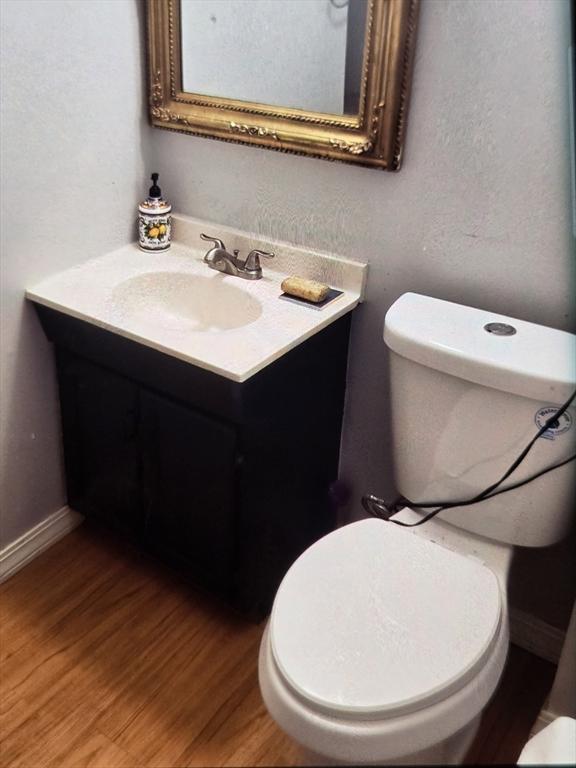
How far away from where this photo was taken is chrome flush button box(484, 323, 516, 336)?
1.24 m

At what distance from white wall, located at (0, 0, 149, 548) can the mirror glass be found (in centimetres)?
16

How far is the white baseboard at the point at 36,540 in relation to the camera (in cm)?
171

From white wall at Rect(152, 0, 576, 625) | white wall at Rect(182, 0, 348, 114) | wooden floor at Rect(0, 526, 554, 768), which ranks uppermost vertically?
white wall at Rect(182, 0, 348, 114)

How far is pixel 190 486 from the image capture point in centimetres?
150

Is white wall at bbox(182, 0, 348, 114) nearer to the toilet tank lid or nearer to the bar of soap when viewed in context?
the bar of soap

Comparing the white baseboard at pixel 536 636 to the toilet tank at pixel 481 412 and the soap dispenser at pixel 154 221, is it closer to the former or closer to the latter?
the toilet tank at pixel 481 412

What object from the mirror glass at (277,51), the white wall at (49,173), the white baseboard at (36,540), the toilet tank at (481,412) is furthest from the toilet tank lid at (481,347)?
the white baseboard at (36,540)

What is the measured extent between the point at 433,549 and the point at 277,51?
101cm

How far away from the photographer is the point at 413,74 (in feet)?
4.19

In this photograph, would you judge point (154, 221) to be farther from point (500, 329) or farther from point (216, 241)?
point (500, 329)

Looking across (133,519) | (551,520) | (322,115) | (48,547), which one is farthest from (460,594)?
(48,547)

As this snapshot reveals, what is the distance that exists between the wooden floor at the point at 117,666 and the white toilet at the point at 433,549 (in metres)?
0.19

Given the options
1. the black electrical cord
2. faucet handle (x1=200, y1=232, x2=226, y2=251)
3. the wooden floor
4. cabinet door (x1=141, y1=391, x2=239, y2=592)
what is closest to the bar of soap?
faucet handle (x1=200, y1=232, x2=226, y2=251)

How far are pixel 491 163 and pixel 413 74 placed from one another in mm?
214
